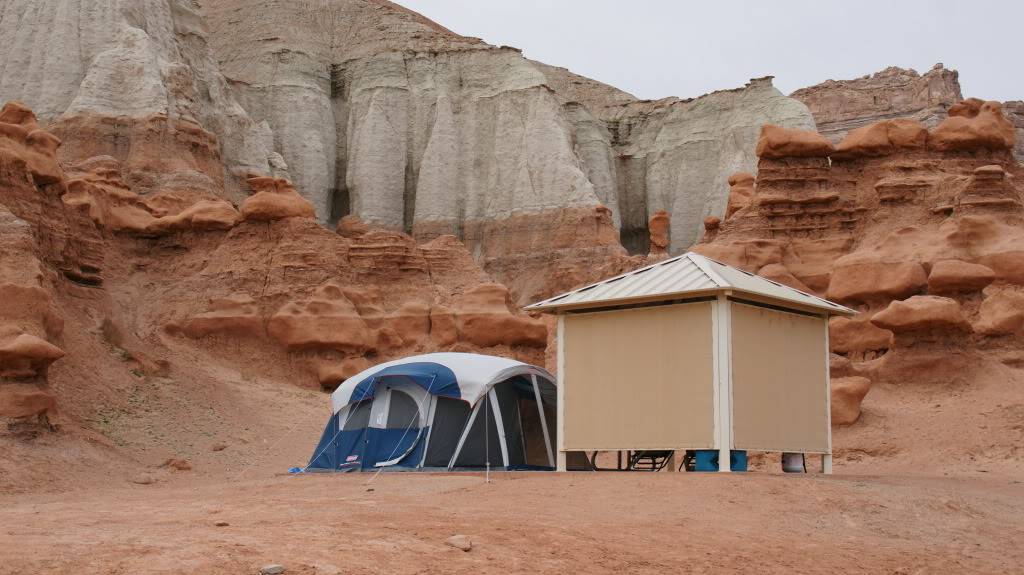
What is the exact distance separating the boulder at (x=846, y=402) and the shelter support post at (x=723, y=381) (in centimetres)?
793

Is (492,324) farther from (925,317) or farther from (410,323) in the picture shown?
(925,317)

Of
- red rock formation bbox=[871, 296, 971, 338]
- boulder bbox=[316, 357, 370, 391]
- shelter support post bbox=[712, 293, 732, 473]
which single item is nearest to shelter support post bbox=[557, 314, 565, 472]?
shelter support post bbox=[712, 293, 732, 473]

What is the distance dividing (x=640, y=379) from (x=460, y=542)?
294 inches

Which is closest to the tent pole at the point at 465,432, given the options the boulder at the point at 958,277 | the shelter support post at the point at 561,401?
the shelter support post at the point at 561,401

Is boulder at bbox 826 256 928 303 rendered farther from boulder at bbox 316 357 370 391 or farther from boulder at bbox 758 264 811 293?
boulder at bbox 316 357 370 391

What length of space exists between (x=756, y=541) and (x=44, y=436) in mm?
13009

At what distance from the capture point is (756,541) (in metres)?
9.85

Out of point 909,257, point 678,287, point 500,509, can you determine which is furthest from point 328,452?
point 909,257

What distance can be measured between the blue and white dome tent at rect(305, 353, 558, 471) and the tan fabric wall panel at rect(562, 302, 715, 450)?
1.57 m

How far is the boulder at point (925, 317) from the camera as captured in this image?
24.0m

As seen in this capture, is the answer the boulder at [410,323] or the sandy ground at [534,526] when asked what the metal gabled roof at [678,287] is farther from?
the boulder at [410,323]

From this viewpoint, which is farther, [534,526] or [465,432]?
[465,432]

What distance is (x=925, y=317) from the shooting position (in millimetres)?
24016

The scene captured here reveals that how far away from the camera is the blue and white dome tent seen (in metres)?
17.3
